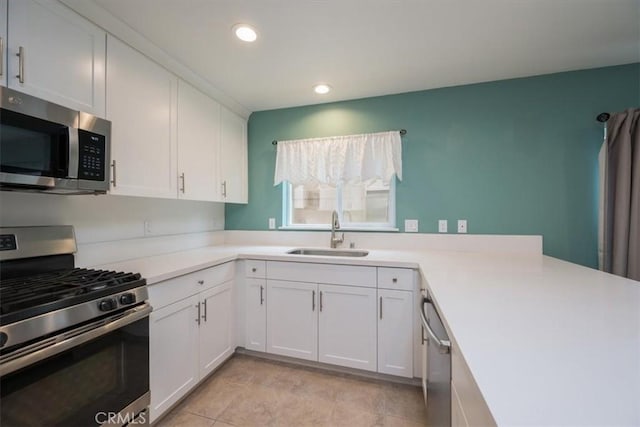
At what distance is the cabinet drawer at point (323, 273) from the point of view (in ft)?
6.39

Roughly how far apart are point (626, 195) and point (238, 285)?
A: 289cm

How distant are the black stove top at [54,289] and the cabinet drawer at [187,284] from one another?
17cm

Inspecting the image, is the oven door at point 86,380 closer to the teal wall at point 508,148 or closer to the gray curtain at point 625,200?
the teal wall at point 508,148

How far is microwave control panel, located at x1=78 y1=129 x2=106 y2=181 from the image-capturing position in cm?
130

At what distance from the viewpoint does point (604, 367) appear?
23.4 inches

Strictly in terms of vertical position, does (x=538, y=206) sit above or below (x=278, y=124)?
below

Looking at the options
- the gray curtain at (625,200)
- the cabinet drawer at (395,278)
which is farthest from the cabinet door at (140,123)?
the gray curtain at (625,200)

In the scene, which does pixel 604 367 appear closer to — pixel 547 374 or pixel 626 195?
pixel 547 374

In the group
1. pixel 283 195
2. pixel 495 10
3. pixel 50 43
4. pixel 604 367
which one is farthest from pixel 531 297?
pixel 50 43

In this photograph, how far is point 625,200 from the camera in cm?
185

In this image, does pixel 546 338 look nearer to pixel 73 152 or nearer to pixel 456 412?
pixel 456 412

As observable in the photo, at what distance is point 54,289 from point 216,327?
107cm

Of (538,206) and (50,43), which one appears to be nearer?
(50,43)

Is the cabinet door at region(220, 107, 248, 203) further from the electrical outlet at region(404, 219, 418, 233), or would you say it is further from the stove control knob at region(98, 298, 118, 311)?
the electrical outlet at region(404, 219, 418, 233)
